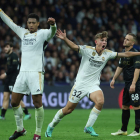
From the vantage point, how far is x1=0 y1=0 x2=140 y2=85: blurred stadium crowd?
15690mm

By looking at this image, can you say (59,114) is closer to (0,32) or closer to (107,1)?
(0,32)

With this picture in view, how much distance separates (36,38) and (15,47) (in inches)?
386

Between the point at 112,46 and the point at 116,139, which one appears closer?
the point at 116,139

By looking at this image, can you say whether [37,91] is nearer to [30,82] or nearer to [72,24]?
[30,82]

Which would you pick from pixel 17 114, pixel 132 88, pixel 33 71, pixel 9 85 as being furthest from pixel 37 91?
pixel 9 85

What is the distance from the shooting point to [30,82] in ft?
19.8

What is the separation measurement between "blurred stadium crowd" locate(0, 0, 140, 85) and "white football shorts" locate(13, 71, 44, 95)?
8.61 meters

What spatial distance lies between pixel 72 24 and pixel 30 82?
41.3 ft

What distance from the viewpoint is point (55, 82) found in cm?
1486

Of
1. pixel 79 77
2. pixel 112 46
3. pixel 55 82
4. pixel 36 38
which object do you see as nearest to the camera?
pixel 36 38

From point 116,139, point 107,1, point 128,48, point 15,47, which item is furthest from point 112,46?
point 116,139

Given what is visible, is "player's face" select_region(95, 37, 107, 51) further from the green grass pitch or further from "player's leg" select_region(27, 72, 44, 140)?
the green grass pitch

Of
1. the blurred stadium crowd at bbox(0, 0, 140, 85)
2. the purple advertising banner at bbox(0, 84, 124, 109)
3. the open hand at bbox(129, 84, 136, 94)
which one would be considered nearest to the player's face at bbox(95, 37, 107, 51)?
the open hand at bbox(129, 84, 136, 94)

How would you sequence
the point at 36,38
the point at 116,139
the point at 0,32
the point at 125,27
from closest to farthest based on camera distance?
the point at 36,38
the point at 116,139
the point at 0,32
the point at 125,27
